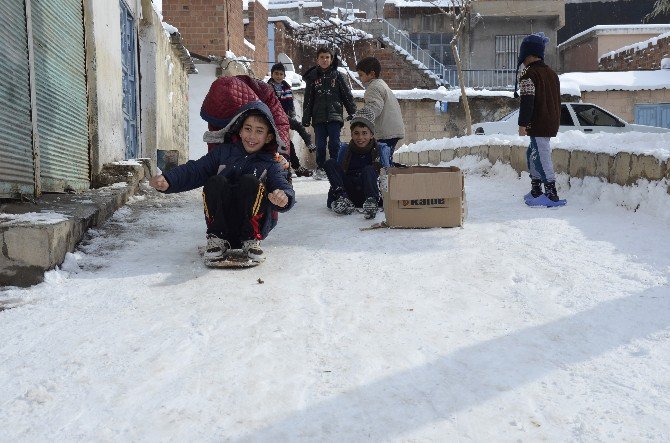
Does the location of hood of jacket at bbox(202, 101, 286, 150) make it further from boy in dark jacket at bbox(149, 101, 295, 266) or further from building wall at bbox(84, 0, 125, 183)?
building wall at bbox(84, 0, 125, 183)

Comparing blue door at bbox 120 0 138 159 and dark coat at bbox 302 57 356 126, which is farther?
blue door at bbox 120 0 138 159

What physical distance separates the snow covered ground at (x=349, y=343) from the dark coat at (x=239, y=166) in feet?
1.58

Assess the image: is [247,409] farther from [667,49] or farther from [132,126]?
[667,49]

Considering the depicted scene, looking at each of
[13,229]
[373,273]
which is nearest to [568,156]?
[373,273]

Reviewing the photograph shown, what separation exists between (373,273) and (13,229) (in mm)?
1900

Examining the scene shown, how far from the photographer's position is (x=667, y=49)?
20.7 m

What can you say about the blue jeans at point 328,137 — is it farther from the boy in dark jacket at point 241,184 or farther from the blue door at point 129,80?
the boy in dark jacket at point 241,184

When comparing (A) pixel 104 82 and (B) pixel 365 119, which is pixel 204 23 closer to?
(A) pixel 104 82

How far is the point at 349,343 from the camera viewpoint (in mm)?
2334

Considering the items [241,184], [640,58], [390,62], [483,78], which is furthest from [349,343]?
[640,58]

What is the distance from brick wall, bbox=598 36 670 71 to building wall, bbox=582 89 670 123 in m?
2.58

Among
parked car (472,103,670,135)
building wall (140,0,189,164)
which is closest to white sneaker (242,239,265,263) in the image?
building wall (140,0,189,164)

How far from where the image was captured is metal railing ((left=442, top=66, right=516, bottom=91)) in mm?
23562

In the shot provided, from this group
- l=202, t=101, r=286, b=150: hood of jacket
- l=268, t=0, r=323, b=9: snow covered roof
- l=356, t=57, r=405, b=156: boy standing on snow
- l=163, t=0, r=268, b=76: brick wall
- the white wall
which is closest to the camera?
l=202, t=101, r=286, b=150: hood of jacket
